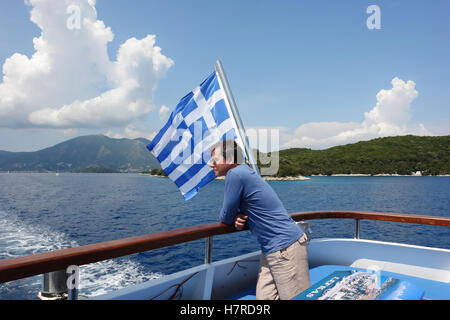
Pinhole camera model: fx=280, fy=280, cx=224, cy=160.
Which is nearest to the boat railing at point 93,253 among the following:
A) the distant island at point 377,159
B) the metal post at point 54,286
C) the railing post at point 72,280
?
the railing post at point 72,280

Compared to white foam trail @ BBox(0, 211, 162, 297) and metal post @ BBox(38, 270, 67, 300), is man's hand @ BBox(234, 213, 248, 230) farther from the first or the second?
white foam trail @ BBox(0, 211, 162, 297)

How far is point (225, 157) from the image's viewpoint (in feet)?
7.04

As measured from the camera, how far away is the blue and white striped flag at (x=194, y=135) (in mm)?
3078

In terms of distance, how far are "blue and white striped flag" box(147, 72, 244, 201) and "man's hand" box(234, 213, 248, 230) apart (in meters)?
0.87

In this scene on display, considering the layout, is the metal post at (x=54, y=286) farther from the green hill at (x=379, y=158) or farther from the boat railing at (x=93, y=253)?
the green hill at (x=379, y=158)

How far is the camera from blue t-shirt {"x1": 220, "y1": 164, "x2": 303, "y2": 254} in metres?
1.96

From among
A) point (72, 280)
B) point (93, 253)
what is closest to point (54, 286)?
point (72, 280)

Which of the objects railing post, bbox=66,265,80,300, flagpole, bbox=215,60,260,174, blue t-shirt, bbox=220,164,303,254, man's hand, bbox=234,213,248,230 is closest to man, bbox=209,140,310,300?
blue t-shirt, bbox=220,164,303,254

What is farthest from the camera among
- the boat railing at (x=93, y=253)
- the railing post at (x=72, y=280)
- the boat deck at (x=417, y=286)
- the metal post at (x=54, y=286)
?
the boat deck at (x=417, y=286)

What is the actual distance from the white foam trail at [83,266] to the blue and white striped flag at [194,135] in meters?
5.42

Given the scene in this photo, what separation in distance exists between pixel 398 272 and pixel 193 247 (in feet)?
36.9

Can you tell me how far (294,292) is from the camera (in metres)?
1.97
